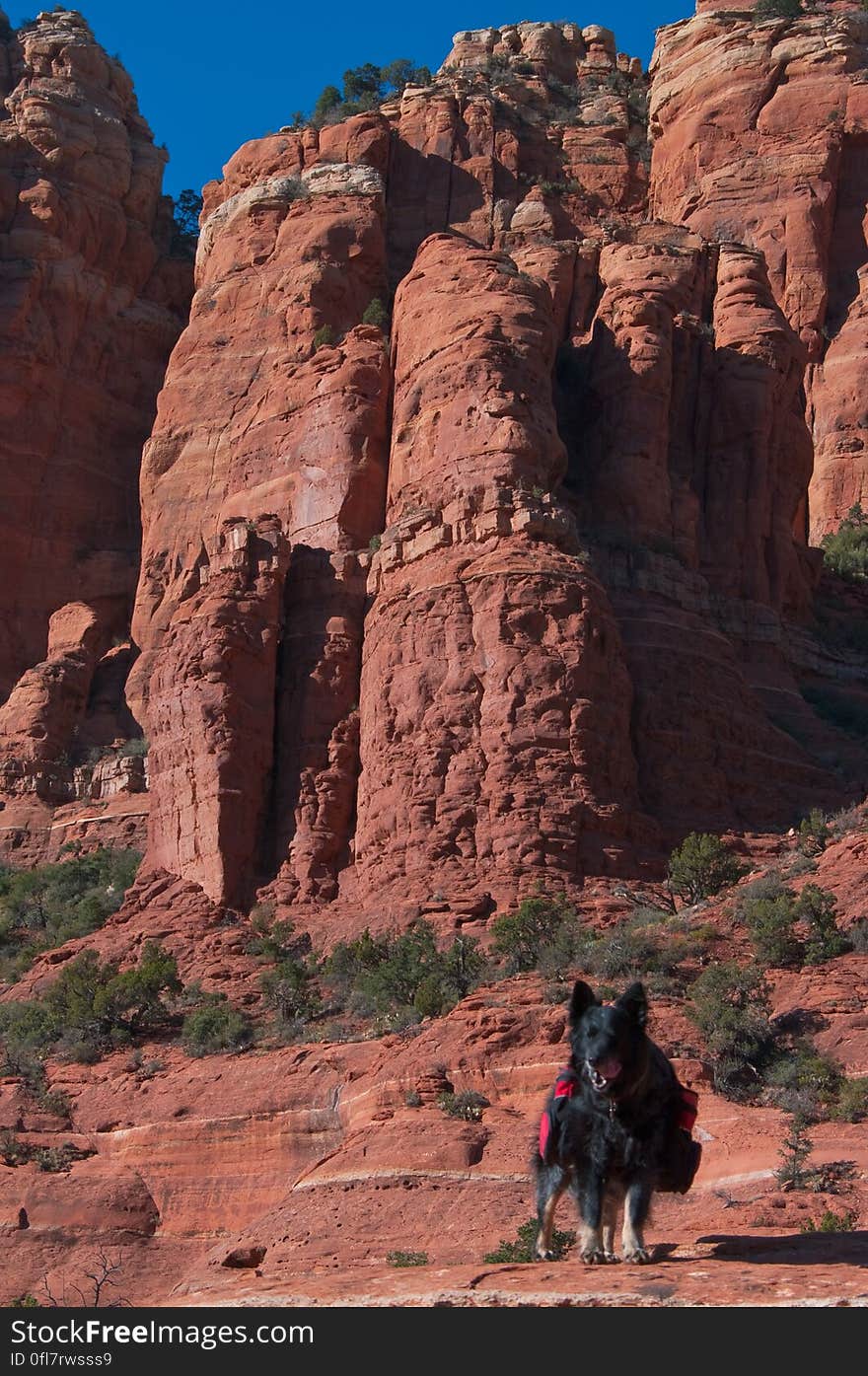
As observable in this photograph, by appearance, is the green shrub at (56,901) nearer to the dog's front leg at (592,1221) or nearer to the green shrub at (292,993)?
the green shrub at (292,993)

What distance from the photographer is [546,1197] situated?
14406 mm

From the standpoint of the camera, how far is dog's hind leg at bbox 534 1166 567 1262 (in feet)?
46.6

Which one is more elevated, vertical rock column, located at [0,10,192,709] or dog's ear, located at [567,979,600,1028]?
vertical rock column, located at [0,10,192,709]

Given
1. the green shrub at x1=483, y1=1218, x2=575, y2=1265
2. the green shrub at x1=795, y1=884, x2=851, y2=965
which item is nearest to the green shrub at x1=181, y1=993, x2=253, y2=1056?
the green shrub at x1=795, y1=884, x2=851, y2=965

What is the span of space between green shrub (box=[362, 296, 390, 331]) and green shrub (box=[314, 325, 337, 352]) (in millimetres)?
1059

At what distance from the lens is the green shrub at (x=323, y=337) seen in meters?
57.4

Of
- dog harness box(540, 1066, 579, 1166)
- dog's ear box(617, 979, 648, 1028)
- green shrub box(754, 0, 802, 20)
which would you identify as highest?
green shrub box(754, 0, 802, 20)

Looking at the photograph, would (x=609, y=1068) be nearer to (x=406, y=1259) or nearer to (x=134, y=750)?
(x=406, y=1259)

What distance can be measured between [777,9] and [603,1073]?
70.3 m

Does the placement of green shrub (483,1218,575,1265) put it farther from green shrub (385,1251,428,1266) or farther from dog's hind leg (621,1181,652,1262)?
dog's hind leg (621,1181,652,1262)

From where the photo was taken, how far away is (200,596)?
47.8 m

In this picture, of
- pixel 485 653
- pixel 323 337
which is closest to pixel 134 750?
pixel 323 337

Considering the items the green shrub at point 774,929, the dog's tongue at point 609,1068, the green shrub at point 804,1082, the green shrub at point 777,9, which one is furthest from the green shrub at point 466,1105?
the green shrub at point 777,9

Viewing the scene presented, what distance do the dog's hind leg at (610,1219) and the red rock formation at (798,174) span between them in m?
52.7
